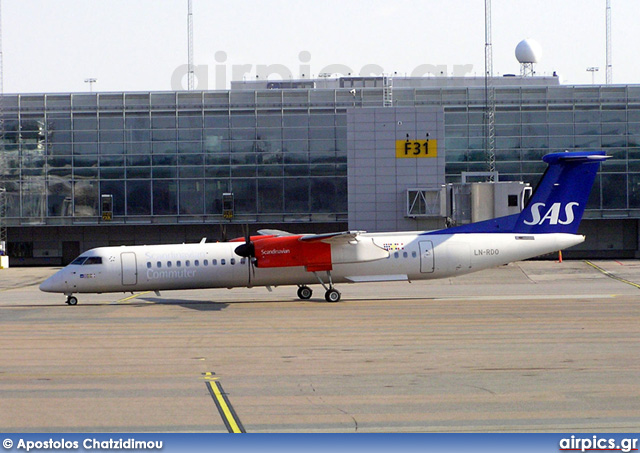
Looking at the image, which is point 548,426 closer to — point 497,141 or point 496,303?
point 496,303

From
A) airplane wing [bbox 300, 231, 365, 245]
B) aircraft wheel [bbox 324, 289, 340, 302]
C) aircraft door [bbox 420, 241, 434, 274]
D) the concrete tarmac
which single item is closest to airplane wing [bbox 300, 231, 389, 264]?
airplane wing [bbox 300, 231, 365, 245]

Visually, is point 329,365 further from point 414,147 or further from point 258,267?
point 414,147

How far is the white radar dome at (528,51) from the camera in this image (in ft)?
243

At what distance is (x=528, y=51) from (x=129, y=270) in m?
54.1

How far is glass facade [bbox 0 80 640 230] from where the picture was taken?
6159 centimetres

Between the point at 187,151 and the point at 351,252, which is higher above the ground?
the point at 187,151

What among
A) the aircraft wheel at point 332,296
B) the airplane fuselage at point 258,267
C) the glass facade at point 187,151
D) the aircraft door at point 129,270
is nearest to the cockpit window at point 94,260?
the airplane fuselage at point 258,267

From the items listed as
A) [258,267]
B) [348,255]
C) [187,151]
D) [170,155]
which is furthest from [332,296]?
[170,155]

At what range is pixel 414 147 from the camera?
5634 centimetres

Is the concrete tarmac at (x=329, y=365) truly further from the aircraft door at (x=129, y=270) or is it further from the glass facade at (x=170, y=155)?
the glass facade at (x=170, y=155)

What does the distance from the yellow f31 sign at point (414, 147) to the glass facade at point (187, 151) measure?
5.41 meters

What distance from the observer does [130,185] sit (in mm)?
61656

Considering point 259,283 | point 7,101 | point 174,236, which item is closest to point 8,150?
point 7,101

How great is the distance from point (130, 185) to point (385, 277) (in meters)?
34.2
